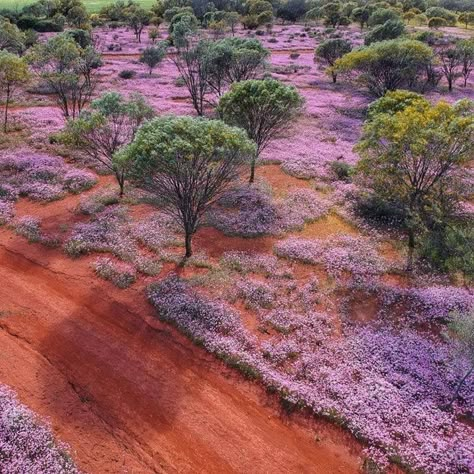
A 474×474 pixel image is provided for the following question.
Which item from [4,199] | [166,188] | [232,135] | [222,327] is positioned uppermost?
[232,135]

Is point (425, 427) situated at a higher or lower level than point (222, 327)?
lower

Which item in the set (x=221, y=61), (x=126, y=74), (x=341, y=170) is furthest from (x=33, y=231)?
(x=126, y=74)

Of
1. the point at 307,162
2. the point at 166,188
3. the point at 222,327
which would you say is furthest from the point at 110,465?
the point at 307,162

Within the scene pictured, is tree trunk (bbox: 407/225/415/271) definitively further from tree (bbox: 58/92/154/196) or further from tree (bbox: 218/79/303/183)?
tree (bbox: 58/92/154/196)

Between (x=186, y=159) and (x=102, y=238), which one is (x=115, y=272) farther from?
(x=186, y=159)

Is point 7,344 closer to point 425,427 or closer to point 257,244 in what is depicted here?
point 257,244

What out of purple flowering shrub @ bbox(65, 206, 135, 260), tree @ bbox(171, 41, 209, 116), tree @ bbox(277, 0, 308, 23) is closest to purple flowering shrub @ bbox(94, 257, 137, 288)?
purple flowering shrub @ bbox(65, 206, 135, 260)

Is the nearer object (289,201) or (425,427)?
(425,427)
